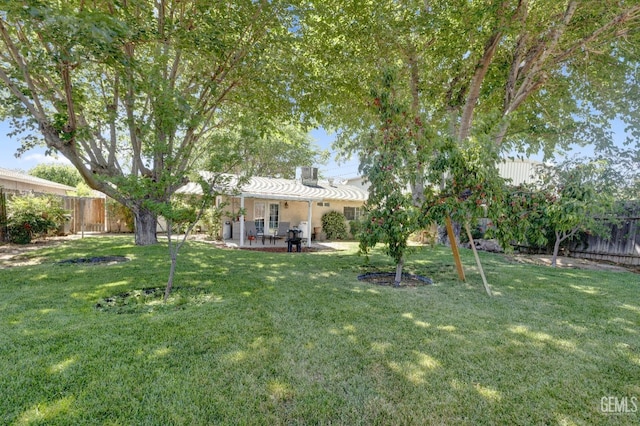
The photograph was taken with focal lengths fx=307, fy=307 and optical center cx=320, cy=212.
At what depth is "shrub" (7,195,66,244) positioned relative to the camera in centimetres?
1037

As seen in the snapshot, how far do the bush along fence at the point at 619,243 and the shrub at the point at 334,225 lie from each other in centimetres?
951

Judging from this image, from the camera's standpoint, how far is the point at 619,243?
9.89 metres

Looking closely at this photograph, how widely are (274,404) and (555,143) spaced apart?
14.7 m

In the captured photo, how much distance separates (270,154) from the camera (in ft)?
84.5

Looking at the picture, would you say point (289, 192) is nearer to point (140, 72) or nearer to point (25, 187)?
point (140, 72)

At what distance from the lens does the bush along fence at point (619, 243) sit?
9461 mm

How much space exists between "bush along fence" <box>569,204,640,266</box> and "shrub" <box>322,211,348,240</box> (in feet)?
31.2

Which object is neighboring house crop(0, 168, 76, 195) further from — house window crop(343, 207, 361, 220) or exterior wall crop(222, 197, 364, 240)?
house window crop(343, 207, 361, 220)

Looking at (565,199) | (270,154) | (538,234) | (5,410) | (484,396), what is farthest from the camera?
(270,154)

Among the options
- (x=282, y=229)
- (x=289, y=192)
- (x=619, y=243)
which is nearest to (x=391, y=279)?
(x=289, y=192)

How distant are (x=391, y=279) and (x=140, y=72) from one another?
253 inches

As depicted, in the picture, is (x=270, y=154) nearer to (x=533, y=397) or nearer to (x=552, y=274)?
(x=552, y=274)

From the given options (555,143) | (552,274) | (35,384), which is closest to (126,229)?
(35,384)

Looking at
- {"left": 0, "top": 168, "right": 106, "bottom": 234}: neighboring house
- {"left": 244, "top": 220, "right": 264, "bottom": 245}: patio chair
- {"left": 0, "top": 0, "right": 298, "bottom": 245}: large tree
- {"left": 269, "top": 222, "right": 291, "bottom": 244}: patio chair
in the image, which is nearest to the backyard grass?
{"left": 0, "top": 0, "right": 298, "bottom": 245}: large tree
